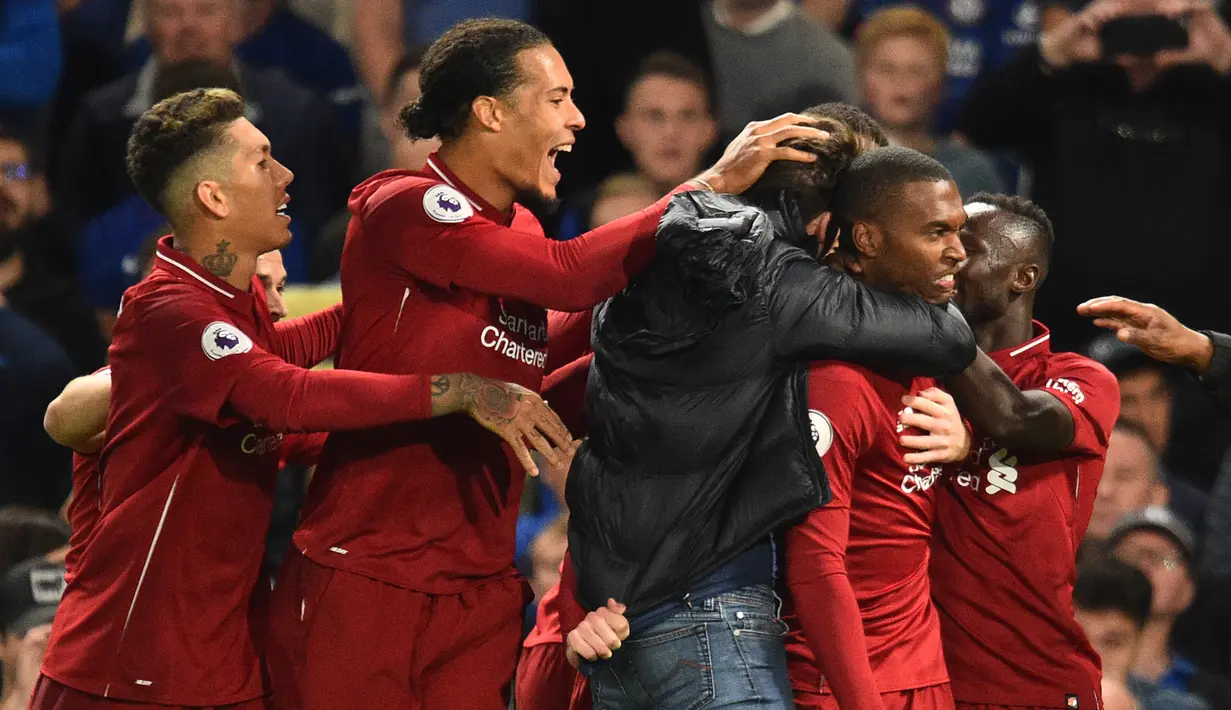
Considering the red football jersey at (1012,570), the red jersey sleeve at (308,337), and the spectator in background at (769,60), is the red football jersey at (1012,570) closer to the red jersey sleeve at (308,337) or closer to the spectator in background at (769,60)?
the red jersey sleeve at (308,337)

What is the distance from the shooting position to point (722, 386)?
10.6 feet

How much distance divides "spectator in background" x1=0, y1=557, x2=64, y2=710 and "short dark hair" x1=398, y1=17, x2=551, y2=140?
229 cm

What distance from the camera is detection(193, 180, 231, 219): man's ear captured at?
3.78 metres

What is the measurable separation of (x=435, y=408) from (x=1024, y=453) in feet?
4.17

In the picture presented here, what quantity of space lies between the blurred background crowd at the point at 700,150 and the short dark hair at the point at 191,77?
0.6 inches

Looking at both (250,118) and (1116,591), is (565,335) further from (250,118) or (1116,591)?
(250,118)

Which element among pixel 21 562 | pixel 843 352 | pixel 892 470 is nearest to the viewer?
pixel 843 352

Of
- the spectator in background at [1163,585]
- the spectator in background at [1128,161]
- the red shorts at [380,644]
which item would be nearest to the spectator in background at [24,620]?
the red shorts at [380,644]

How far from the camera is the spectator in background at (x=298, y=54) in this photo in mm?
7273

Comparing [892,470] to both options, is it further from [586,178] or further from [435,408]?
[586,178]

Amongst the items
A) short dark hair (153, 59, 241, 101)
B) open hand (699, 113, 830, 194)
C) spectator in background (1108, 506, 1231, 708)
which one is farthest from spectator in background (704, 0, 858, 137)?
open hand (699, 113, 830, 194)

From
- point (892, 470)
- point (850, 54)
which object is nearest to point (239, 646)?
point (892, 470)

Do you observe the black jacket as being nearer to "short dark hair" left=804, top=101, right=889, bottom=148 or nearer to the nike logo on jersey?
"short dark hair" left=804, top=101, right=889, bottom=148

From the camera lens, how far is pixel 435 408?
137 inches
